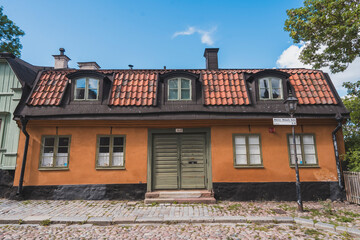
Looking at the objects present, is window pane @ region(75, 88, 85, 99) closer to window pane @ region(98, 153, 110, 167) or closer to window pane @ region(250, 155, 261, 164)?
window pane @ region(98, 153, 110, 167)

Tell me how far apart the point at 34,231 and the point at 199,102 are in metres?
6.71

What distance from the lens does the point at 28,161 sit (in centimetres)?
779

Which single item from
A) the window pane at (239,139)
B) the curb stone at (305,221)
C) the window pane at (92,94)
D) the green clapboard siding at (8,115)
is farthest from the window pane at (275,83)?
the green clapboard siding at (8,115)

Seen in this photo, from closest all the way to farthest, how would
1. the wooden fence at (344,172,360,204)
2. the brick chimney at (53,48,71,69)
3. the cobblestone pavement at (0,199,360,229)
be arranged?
the cobblestone pavement at (0,199,360,229) → the wooden fence at (344,172,360,204) → the brick chimney at (53,48,71,69)

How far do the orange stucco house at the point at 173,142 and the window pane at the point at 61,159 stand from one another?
0.04m

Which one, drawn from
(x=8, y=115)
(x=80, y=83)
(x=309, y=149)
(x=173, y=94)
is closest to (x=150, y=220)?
(x=173, y=94)

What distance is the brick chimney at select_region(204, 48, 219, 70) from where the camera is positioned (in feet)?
37.3

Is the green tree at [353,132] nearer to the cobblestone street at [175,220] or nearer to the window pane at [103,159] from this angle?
the cobblestone street at [175,220]

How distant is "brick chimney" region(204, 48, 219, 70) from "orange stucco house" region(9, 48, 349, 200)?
Answer: 3412 millimetres

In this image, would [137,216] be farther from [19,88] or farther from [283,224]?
[19,88]

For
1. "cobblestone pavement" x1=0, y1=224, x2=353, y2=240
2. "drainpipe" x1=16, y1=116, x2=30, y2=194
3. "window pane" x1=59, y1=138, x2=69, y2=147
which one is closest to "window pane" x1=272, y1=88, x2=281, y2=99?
"cobblestone pavement" x1=0, y1=224, x2=353, y2=240

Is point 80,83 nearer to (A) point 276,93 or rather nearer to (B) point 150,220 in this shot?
(B) point 150,220

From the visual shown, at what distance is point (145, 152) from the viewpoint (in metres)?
7.98

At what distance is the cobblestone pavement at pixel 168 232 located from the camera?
15.0 feet
